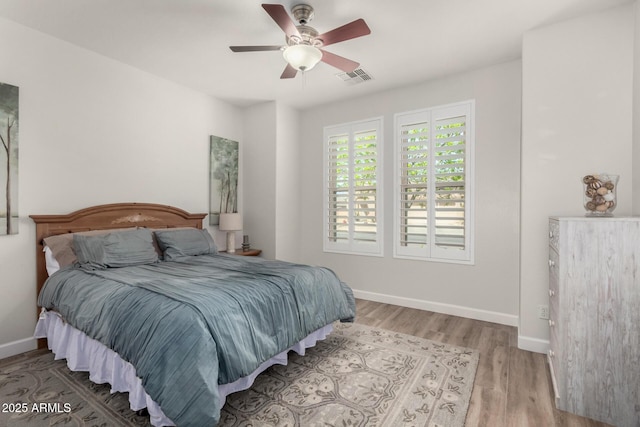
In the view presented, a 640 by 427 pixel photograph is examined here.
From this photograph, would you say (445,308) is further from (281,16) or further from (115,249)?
(115,249)

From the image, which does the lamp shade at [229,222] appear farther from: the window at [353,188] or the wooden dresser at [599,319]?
the wooden dresser at [599,319]

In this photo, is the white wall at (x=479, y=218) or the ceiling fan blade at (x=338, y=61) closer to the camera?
the ceiling fan blade at (x=338, y=61)

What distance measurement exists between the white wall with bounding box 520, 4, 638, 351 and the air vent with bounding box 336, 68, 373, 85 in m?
1.58

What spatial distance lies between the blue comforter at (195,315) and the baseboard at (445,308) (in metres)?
1.41

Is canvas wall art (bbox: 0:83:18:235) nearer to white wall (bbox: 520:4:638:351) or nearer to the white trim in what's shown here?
white wall (bbox: 520:4:638:351)

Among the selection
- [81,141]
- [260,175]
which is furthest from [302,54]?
[260,175]

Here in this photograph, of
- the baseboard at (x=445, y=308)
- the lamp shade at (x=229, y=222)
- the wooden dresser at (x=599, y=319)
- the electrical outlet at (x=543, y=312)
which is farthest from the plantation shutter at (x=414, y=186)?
the lamp shade at (x=229, y=222)

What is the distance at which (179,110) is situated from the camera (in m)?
4.00

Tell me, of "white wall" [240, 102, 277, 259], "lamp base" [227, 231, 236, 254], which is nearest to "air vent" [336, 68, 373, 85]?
"white wall" [240, 102, 277, 259]

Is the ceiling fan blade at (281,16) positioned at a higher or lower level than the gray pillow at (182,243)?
higher

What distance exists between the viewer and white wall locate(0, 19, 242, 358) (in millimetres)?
2711

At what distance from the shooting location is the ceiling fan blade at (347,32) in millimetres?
2133

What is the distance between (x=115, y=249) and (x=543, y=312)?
3.96 m

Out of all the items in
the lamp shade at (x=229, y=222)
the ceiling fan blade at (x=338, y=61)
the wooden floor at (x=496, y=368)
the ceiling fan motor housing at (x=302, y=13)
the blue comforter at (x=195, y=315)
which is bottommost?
the wooden floor at (x=496, y=368)
